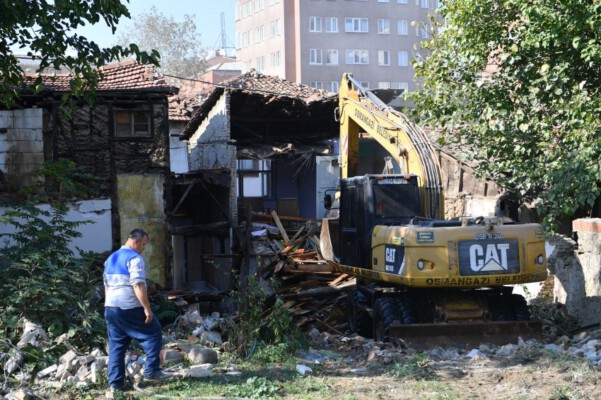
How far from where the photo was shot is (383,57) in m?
64.8

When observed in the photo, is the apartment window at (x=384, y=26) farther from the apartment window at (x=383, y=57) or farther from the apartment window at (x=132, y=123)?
the apartment window at (x=132, y=123)

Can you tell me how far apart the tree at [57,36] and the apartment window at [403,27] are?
179ft

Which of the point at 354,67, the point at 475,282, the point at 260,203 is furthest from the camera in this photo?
the point at 354,67

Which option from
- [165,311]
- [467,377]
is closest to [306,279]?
[165,311]

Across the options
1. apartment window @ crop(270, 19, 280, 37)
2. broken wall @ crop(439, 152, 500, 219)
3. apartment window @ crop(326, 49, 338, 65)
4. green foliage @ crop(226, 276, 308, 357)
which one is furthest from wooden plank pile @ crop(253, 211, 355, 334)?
apartment window @ crop(270, 19, 280, 37)

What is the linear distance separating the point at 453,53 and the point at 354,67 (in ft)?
155

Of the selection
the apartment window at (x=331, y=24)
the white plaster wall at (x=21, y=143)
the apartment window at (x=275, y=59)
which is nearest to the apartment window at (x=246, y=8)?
the apartment window at (x=275, y=59)

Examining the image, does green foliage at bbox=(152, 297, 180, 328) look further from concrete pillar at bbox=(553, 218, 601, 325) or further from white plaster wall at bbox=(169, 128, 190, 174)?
white plaster wall at bbox=(169, 128, 190, 174)

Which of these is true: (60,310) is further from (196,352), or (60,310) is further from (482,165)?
(482,165)

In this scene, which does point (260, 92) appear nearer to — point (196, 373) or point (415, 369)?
point (415, 369)

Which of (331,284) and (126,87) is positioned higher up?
(126,87)

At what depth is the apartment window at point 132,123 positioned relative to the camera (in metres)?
21.2

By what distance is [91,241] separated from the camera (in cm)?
2052

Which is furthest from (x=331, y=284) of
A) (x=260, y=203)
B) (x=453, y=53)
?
(x=260, y=203)
